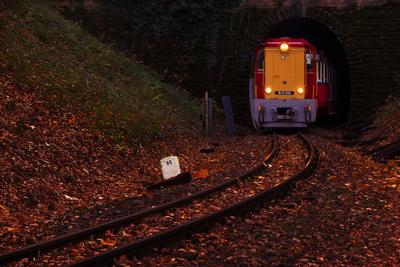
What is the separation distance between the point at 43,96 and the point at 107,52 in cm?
1009

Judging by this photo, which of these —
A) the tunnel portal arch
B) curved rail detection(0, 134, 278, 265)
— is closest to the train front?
the tunnel portal arch

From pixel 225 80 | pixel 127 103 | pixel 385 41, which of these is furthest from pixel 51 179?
pixel 385 41

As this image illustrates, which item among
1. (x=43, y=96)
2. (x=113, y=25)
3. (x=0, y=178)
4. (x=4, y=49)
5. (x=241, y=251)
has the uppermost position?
(x=113, y=25)

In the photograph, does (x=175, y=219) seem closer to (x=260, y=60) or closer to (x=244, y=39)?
(x=260, y=60)

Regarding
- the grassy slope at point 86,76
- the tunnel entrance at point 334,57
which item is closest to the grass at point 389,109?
the tunnel entrance at point 334,57

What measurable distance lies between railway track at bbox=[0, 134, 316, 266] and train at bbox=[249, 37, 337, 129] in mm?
8901

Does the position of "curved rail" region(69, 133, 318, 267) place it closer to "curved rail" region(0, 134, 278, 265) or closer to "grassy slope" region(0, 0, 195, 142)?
"curved rail" region(0, 134, 278, 265)

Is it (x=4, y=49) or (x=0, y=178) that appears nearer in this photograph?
(x=0, y=178)

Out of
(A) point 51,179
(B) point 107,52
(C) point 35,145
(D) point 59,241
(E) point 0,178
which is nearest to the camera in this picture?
(D) point 59,241

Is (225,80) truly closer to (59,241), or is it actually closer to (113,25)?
(113,25)

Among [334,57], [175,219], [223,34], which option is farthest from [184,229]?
[334,57]

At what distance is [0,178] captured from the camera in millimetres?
8766

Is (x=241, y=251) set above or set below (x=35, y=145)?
below

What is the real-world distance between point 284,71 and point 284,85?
0.56 metres
